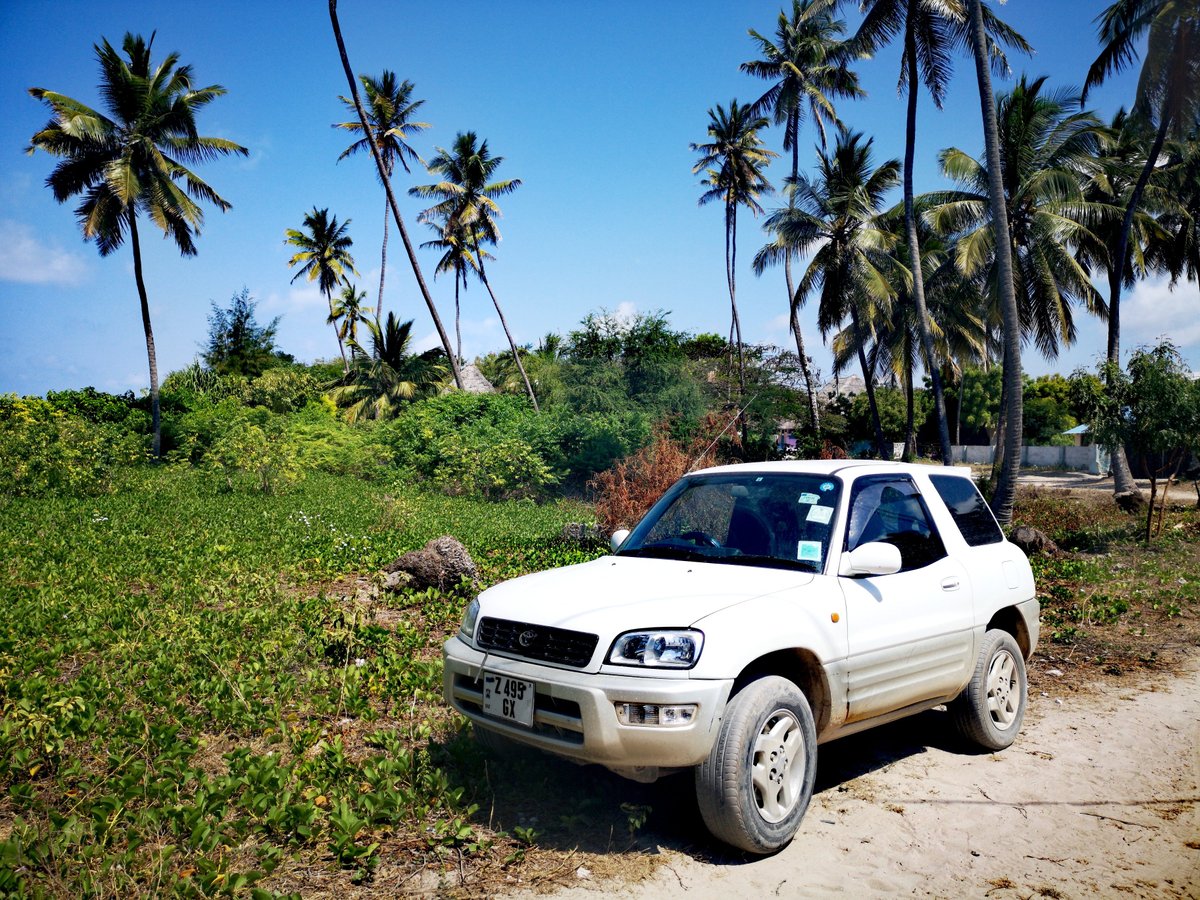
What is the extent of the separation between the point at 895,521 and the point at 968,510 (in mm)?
899

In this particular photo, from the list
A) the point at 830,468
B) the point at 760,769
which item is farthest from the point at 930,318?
the point at 760,769

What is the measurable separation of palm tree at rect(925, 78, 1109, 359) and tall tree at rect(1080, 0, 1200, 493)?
1.91 meters

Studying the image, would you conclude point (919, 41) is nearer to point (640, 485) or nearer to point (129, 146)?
point (640, 485)

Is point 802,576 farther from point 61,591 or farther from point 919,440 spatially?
point 919,440

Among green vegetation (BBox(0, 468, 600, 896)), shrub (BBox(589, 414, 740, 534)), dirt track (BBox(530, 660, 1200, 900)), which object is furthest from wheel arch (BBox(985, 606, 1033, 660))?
shrub (BBox(589, 414, 740, 534))

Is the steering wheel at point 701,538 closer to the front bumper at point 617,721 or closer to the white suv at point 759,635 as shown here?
the white suv at point 759,635

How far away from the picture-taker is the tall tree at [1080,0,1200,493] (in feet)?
59.6

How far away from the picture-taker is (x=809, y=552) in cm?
437

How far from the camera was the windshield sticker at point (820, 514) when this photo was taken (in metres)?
4.48

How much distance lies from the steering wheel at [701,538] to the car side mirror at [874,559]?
80cm

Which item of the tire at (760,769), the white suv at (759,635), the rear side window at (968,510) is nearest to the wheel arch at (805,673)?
the white suv at (759,635)

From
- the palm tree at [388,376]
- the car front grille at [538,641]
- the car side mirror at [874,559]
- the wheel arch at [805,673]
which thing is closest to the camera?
the car front grille at [538,641]

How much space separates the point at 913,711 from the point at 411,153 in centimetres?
3665

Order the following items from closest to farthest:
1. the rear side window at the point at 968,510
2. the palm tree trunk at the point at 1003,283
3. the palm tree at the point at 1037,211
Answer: the rear side window at the point at 968,510, the palm tree trunk at the point at 1003,283, the palm tree at the point at 1037,211
